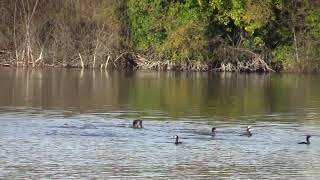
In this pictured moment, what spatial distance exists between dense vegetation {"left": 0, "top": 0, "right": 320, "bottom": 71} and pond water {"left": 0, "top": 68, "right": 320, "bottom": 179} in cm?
715

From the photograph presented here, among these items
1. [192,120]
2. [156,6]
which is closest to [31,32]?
[156,6]

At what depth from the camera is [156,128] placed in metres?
26.4

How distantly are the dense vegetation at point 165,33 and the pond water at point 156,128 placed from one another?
23.5 ft

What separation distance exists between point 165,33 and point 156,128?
2844 cm

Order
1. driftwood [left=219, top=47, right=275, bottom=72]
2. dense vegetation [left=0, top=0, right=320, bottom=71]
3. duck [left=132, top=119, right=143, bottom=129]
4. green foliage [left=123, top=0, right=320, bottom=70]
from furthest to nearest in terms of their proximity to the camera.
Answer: driftwood [left=219, top=47, right=275, bottom=72] < dense vegetation [left=0, top=0, right=320, bottom=71] < green foliage [left=123, top=0, right=320, bottom=70] < duck [left=132, top=119, right=143, bottom=129]

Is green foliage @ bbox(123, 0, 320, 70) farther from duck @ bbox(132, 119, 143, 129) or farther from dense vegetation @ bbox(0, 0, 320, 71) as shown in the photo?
duck @ bbox(132, 119, 143, 129)

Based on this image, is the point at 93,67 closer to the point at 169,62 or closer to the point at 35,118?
the point at 169,62

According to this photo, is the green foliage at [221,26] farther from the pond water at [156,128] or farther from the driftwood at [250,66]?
the pond water at [156,128]

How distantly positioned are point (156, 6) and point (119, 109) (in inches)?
868

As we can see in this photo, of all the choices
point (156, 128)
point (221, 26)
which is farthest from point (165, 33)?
point (156, 128)

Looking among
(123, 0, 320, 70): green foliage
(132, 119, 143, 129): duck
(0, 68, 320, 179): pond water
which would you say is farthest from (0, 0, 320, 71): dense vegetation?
(132, 119, 143, 129): duck

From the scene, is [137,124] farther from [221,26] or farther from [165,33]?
[221,26]

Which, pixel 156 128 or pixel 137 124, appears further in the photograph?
pixel 156 128

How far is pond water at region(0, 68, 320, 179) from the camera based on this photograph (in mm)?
19500
